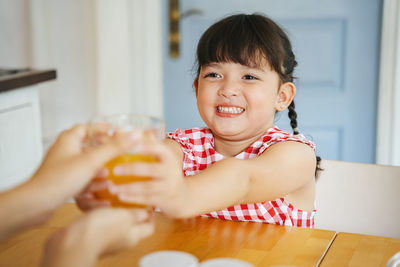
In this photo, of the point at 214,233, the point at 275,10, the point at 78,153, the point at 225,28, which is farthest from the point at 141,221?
the point at 275,10

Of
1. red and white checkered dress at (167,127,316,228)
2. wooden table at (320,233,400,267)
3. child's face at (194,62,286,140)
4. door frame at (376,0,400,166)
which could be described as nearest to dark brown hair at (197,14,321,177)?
child's face at (194,62,286,140)

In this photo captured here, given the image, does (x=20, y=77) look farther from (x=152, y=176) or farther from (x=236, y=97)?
(x=152, y=176)

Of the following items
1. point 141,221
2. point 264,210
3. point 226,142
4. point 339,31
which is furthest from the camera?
point 339,31

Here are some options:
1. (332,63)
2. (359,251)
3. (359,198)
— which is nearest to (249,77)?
(359,198)

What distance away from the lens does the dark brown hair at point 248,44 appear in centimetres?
129

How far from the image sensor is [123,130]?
65 centimetres

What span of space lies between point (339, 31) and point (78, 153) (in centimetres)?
234

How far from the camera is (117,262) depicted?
2.82 feet

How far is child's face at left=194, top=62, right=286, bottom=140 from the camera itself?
1273 mm

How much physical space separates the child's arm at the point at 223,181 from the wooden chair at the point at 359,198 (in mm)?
55

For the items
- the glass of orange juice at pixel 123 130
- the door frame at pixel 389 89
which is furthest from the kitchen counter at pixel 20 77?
the door frame at pixel 389 89

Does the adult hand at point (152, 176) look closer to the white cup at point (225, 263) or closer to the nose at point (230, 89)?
the white cup at point (225, 263)

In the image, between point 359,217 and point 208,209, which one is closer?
point 208,209

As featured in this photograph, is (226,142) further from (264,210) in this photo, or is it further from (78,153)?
(78,153)
